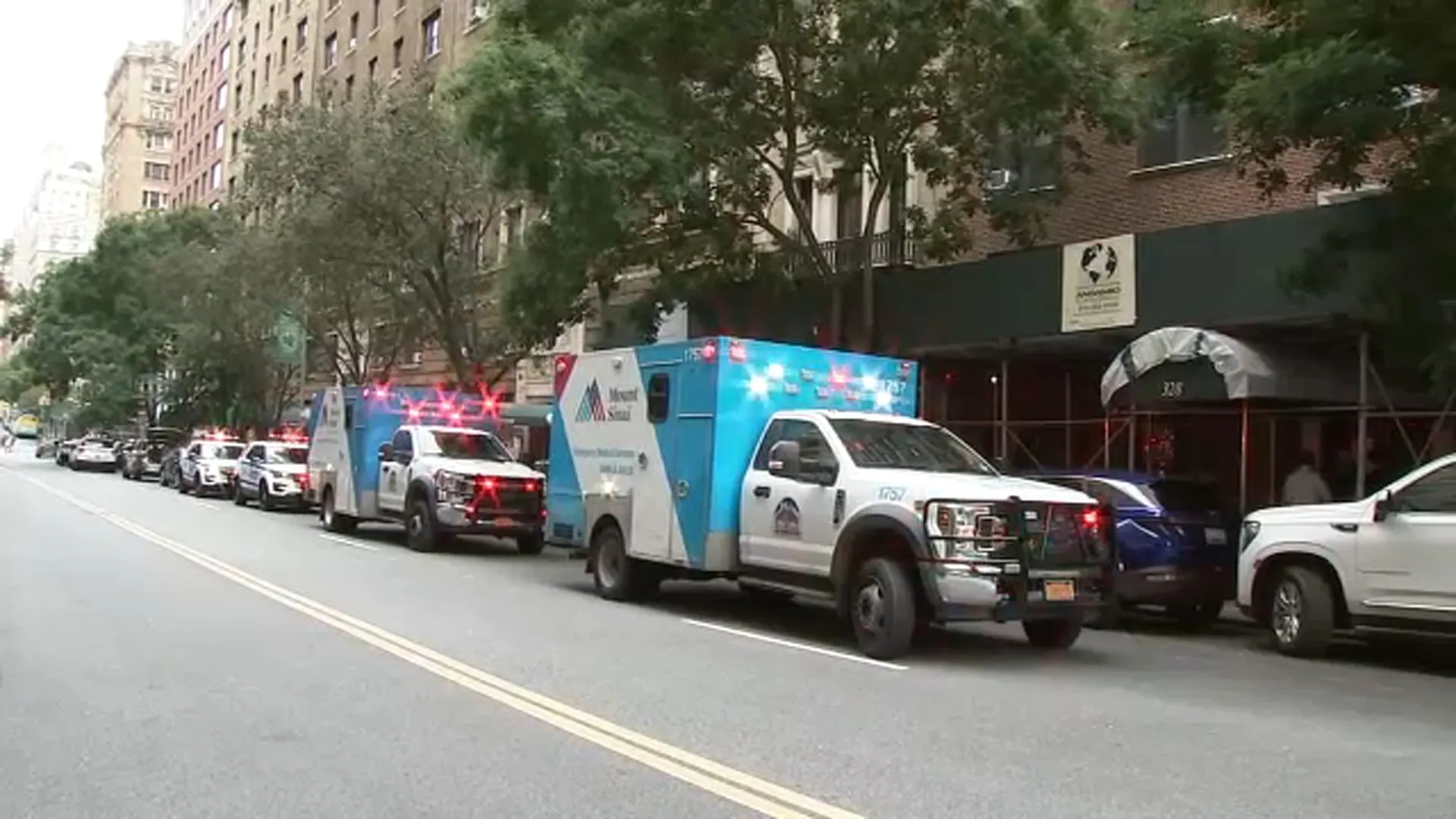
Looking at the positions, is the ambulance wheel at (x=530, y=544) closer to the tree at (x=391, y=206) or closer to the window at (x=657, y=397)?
the window at (x=657, y=397)

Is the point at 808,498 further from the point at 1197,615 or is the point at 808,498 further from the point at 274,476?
the point at 274,476

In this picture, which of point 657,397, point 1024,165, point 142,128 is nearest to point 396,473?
point 657,397

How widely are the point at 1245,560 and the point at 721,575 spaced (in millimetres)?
4907

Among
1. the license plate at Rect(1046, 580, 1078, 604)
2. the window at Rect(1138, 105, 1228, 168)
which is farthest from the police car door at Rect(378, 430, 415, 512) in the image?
the license plate at Rect(1046, 580, 1078, 604)

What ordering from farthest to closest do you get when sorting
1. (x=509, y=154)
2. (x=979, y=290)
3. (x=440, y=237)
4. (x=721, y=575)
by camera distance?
(x=440, y=237), (x=979, y=290), (x=509, y=154), (x=721, y=575)

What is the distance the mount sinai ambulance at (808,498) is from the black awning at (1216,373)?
3335 millimetres

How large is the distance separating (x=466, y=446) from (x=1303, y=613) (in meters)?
13.6

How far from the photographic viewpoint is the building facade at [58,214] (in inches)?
6393

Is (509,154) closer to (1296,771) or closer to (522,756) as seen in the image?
(522,756)

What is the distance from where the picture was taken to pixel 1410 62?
37.9 feet

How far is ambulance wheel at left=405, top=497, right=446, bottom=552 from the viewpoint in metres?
20.1

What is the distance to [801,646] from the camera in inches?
452

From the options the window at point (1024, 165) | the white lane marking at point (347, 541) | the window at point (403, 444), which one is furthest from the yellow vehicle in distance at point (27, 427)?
the window at point (1024, 165)

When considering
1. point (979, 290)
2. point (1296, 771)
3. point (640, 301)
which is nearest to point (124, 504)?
point (640, 301)
